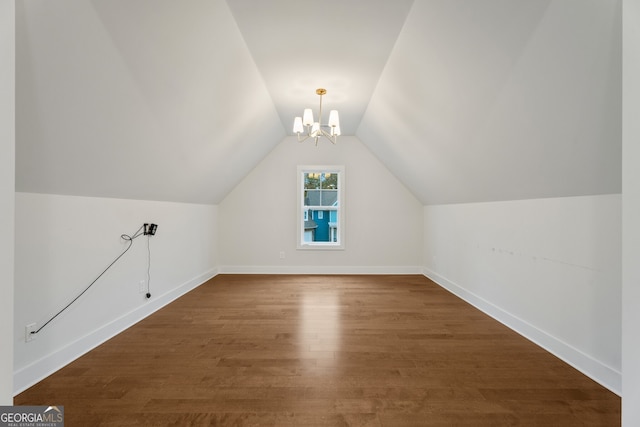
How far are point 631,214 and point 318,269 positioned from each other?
4.35 metres

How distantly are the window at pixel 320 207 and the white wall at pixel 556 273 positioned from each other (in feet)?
7.49

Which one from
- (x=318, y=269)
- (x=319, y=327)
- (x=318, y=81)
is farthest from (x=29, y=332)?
(x=318, y=269)

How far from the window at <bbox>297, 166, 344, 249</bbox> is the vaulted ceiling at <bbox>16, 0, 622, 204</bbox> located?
206 centimetres

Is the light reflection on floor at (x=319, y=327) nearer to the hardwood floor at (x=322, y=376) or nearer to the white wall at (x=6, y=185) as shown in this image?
the hardwood floor at (x=322, y=376)

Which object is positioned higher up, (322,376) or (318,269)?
(318,269)

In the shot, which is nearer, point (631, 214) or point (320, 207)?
point (631, 214)

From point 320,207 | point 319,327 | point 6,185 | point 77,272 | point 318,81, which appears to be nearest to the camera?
point 6,185

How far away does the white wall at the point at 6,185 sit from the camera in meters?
1.10

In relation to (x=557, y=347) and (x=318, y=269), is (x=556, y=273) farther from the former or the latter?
(x=318, y=269)

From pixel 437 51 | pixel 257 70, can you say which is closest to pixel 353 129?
pixel 257 70

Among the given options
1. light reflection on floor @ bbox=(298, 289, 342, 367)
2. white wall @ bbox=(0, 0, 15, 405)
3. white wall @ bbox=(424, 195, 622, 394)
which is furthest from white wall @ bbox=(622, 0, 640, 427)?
white wall @ bbox=(0, 0, 15, 405)

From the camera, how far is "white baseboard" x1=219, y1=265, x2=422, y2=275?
5176mm

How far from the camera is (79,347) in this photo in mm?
2211

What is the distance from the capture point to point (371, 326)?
2.82 metres
